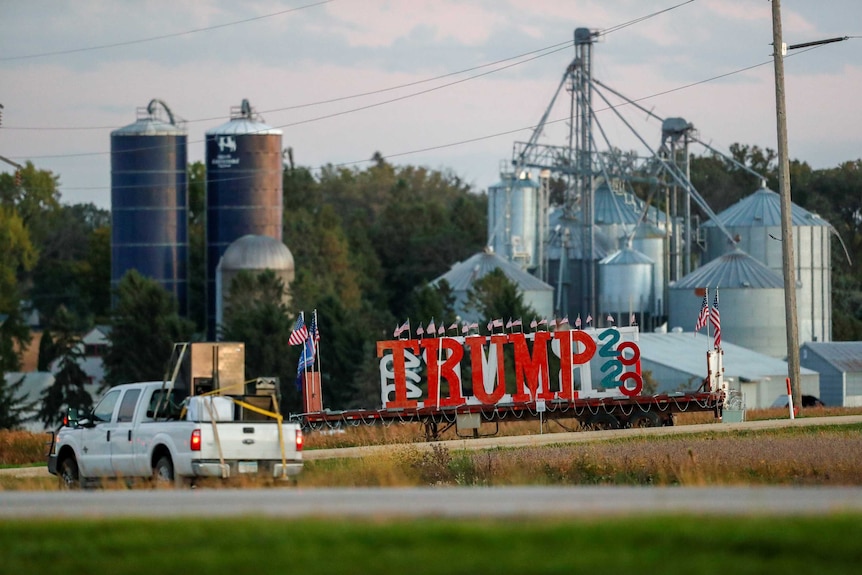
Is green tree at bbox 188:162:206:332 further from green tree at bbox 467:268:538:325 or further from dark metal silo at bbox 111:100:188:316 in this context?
green tree at bbox 467:268:538:325

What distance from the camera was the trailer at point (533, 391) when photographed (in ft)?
136

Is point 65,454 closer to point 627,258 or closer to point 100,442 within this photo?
point 100,442

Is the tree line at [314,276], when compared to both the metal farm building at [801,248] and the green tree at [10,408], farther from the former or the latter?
the metal farm building at [801,248]

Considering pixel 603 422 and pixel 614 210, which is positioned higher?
pixel 614 210

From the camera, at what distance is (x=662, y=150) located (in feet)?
318

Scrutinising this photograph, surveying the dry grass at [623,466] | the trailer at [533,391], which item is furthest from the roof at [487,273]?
the dry grass at [623,466]

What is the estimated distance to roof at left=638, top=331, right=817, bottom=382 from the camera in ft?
248

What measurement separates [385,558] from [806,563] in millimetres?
3075

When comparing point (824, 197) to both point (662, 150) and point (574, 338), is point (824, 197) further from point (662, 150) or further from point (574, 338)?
point (574, 338)

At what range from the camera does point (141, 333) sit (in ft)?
323

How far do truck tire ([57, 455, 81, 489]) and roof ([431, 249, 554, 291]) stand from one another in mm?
70821

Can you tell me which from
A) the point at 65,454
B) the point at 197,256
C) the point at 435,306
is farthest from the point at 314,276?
the point at 65,454

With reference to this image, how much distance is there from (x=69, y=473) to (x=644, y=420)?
805 inches

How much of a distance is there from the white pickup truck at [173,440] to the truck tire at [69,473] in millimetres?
16
